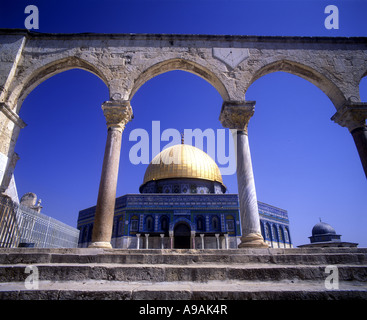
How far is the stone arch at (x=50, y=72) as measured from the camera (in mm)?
6266

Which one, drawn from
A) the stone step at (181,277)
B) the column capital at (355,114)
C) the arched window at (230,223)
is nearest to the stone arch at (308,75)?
the column capital at (355,114)

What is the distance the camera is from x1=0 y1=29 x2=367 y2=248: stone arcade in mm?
5785

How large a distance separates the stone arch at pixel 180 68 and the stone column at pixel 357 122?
3193mm

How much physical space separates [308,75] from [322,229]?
1127 inches

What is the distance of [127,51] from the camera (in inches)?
257

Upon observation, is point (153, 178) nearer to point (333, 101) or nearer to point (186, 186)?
point (186, 186)

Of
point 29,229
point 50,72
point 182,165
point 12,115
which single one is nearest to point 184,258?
point 12,115

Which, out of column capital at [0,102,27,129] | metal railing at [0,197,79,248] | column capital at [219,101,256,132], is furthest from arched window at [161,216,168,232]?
column capital at [219,101,256,132]

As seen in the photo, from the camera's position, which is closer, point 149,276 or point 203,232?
point 149,276

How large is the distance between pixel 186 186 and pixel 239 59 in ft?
57.7

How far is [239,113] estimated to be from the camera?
573 centimetres

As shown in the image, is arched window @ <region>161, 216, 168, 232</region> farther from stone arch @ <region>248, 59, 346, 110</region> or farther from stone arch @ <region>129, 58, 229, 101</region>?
stone arch @ <region>248, 59, 346, 110</region>

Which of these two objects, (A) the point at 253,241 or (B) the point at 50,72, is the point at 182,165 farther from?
(A) the point at 253,241

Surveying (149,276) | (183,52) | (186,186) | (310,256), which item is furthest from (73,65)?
(186,186)
